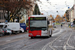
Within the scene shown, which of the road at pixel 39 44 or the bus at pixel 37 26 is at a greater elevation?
the bus at pixel 37 26

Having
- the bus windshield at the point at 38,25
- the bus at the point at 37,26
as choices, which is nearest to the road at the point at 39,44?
the bus at the point at 37,26

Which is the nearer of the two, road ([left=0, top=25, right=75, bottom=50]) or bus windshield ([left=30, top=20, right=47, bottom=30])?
road ([left=0, top=25, right=75, bottom=50])

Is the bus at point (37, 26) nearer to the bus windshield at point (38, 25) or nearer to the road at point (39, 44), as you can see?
the bus windshield at point (38, 25)

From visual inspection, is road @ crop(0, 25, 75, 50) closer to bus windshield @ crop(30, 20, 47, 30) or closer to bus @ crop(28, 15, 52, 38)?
bus @ crop(28, 15, 52, 38)

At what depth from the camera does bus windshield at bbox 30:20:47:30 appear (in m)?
22.7

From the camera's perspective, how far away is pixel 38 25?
22781 mm

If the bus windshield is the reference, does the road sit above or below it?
below

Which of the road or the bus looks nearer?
the road

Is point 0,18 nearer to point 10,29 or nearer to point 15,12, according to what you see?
point 15,12

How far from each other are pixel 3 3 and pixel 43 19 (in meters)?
18.2

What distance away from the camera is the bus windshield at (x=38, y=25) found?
22719mm

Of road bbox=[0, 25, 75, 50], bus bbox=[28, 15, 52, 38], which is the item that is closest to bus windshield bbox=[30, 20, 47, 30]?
bus bbox=[28, 15, 52, 38]

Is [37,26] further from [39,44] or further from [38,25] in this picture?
[39,44]

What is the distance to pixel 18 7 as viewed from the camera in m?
42.8
